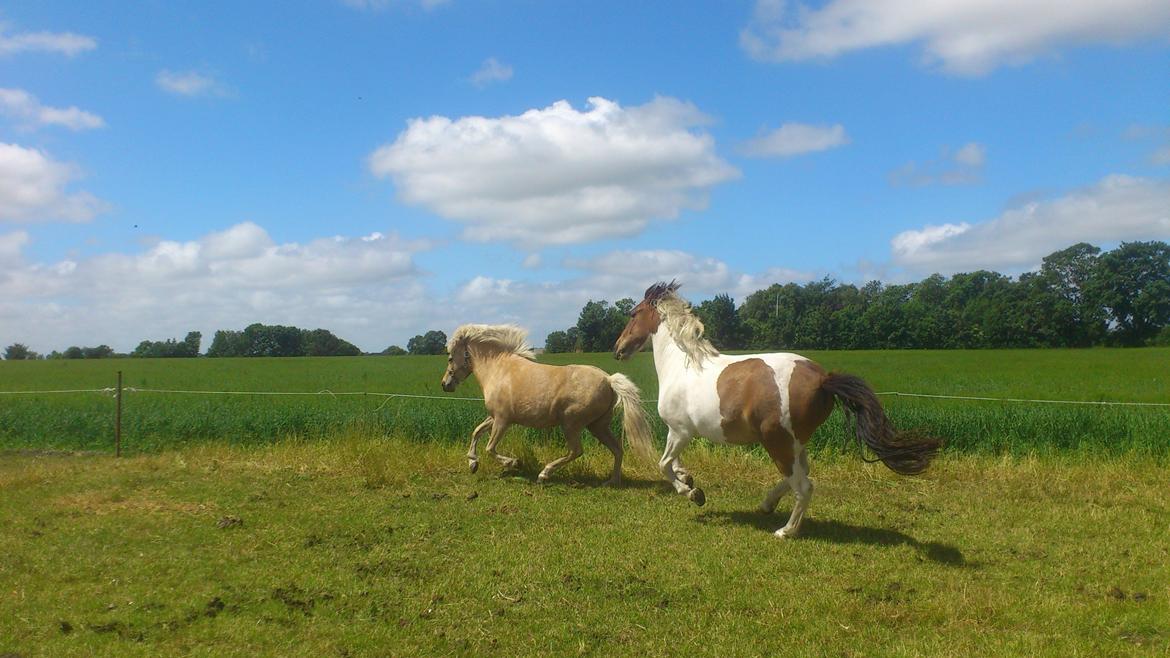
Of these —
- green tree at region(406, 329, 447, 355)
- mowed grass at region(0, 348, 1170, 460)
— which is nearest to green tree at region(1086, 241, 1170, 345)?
mowed grass at region(0, 348, 1170, 460)

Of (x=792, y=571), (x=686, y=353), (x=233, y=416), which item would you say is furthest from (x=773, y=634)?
(x=233, y=416)

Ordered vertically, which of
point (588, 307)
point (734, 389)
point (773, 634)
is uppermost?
point (588, 307)

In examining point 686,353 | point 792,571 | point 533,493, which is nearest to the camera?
point 792,571

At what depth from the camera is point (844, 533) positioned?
6469 millimetres

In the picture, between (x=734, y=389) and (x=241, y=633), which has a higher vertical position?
(x=734, y=389)

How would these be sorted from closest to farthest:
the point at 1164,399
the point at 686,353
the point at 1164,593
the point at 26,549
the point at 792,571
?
the point at 1164,593
the point at 792,571
the point at 26,549
the point at 686,353
the point at 1164,399

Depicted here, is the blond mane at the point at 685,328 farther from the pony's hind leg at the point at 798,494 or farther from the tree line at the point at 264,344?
the tree line at the point at 264,344

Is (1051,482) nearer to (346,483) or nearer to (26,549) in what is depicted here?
(346,483)

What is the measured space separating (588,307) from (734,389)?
16.1 meters

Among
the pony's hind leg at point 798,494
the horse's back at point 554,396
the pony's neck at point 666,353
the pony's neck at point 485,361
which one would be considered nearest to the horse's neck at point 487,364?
the pony's neck at point 485,361

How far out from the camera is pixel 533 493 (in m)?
8.14

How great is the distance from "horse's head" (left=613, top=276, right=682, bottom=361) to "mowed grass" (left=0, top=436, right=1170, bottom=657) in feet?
4.97

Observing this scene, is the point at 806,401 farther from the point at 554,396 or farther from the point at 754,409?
the point at 554,396

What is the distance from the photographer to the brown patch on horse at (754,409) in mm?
6152
